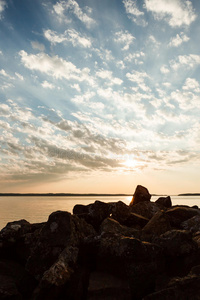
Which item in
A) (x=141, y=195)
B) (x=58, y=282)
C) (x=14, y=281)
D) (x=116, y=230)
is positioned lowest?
(x=14, y=281)

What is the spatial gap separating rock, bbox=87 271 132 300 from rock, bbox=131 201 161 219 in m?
7.58

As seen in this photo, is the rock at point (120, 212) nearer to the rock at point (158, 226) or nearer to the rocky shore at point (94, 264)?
the rock at point (158, 226)

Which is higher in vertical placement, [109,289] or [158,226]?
[158,226]

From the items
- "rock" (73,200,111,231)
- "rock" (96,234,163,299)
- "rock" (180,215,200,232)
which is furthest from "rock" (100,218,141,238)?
"rock" (180,215,200,232)

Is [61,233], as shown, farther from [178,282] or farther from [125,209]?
[125,209]

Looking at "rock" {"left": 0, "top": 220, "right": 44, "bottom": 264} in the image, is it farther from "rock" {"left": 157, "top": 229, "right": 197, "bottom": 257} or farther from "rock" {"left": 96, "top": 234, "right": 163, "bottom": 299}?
"rock" {"left": 157, "top": 229, "right": 197, "bottom": 257}

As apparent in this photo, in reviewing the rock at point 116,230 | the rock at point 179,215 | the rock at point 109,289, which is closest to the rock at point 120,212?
the rock at point 116,230

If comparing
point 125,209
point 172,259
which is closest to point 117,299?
point 172,259

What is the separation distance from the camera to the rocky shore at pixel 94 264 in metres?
5.78

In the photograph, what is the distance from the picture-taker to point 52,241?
24.8ft

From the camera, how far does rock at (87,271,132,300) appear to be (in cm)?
577

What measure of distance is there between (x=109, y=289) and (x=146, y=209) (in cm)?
834

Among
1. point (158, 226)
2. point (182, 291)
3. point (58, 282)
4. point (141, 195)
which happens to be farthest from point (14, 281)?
point (141, 195)

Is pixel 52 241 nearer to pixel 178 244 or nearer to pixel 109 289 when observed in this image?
pixel 109 289
